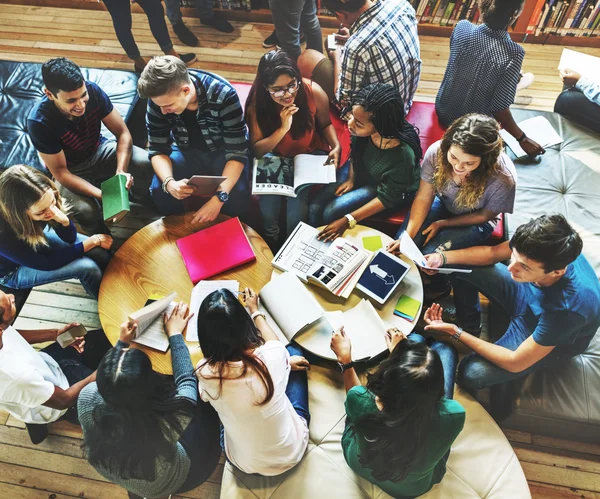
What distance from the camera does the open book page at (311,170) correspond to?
2.47 metres

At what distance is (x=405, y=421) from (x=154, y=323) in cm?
120

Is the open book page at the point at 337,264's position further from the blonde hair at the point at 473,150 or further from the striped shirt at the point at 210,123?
the striped shirt at the point at 210,123

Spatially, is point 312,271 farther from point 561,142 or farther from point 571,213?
point 561,142

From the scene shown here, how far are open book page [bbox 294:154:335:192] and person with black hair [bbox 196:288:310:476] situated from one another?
107 cm

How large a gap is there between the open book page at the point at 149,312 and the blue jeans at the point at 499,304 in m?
1.43

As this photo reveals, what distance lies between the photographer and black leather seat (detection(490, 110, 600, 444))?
2.06 metres

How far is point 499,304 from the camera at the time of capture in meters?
2.32

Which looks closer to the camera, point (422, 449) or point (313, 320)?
point (422, 449)

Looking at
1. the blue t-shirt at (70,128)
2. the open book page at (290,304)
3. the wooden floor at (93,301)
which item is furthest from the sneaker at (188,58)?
the open book page at (290,304)

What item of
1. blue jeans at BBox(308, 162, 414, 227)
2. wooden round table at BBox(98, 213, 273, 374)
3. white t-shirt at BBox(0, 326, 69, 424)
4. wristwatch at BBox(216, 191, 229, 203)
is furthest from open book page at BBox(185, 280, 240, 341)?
blue jeans at BBox(308, 162, 414, 227)

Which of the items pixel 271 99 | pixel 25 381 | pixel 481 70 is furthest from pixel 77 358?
pixel 481 70

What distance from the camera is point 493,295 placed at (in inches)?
90.9

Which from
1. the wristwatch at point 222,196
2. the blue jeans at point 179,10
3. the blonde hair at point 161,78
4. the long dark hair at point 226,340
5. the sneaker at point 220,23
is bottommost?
the wristwatch at point 222,196

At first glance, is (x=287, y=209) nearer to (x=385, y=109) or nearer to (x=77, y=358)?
(x=385, y=109)
